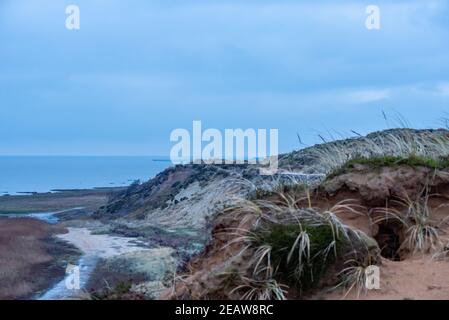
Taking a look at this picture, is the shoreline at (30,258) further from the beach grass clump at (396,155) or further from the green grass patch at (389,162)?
the green grass patch at (389,162)

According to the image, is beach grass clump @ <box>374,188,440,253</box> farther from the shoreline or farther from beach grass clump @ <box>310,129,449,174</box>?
the shoreline

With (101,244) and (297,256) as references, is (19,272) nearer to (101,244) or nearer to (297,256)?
(101,244)

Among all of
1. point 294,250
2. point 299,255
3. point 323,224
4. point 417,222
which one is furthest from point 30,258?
point 299,255

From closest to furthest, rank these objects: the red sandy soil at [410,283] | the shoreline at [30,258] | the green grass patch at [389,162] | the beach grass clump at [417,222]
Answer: the red sandy soil at [410,283] < the beach grass clump at [417,222] < the green grass patch at [389,162] < the shoreline at [30,258]

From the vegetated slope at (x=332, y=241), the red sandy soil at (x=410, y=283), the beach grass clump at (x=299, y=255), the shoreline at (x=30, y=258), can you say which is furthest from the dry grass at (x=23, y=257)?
the red sandy soil at (x=410, y=283)

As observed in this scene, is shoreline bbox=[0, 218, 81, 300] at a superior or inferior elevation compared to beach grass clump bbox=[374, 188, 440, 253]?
inferior

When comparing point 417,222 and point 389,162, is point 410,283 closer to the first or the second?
point 417,222

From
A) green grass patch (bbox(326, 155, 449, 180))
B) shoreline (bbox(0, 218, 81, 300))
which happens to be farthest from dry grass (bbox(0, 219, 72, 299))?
green grass patch (bbox(326, 155, 449, 180))

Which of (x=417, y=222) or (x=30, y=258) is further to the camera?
(x=30, y=258)

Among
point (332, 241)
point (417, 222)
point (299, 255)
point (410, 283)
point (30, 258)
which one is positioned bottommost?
point (30, 258)

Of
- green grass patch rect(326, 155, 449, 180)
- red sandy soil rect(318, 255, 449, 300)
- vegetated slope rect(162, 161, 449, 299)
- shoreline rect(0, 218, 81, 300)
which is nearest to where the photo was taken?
red sandy soil rect(318, 255, 449, 300)

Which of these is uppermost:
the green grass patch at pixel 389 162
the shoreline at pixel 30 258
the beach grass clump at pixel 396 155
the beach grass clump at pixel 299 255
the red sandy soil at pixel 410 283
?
the beach grass clump at pixel 396 155
